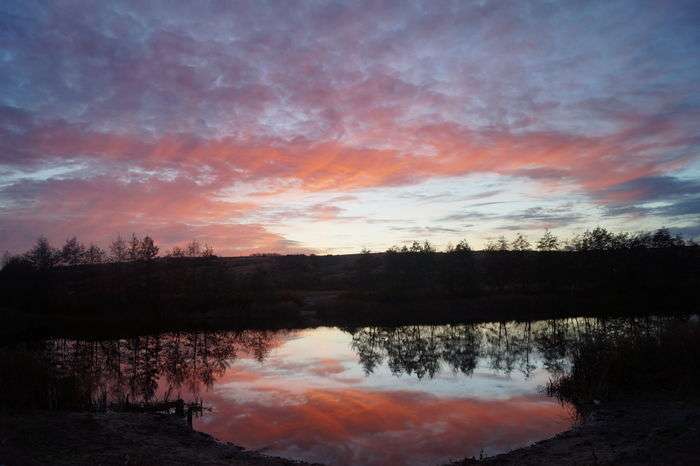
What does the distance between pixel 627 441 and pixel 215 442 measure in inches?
419

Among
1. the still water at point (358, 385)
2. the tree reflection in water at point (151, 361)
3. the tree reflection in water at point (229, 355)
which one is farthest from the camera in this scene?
the tree reflection in water at point (151, 361)

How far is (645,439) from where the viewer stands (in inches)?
471

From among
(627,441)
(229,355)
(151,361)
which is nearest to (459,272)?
(229,355)

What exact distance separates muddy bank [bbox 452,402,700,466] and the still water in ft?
3.63

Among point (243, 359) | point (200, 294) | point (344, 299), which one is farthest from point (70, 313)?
point (243, 359)

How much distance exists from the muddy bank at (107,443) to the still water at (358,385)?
1.24 meters

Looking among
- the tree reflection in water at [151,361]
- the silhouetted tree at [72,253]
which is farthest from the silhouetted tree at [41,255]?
the tree reflection in water at [151,361]

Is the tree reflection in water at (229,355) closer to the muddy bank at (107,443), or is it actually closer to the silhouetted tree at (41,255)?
the muddy bank at (107,443)

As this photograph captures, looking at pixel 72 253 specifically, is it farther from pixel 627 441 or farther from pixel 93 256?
pixel 627 441

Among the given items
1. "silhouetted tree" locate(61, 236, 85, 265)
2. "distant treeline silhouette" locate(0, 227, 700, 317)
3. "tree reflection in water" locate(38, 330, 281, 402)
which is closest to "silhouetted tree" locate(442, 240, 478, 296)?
"distant treeline silhouette" locate(0, 227, 700, 317)

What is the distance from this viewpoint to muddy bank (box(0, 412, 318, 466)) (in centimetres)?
1148

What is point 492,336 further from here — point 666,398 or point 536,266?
point 536,266

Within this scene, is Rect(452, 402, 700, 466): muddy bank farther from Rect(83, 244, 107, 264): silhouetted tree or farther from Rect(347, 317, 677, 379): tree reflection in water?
Rect(83, 244, 107, 264): silhouetted tree

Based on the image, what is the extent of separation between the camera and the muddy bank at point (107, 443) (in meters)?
11.5
